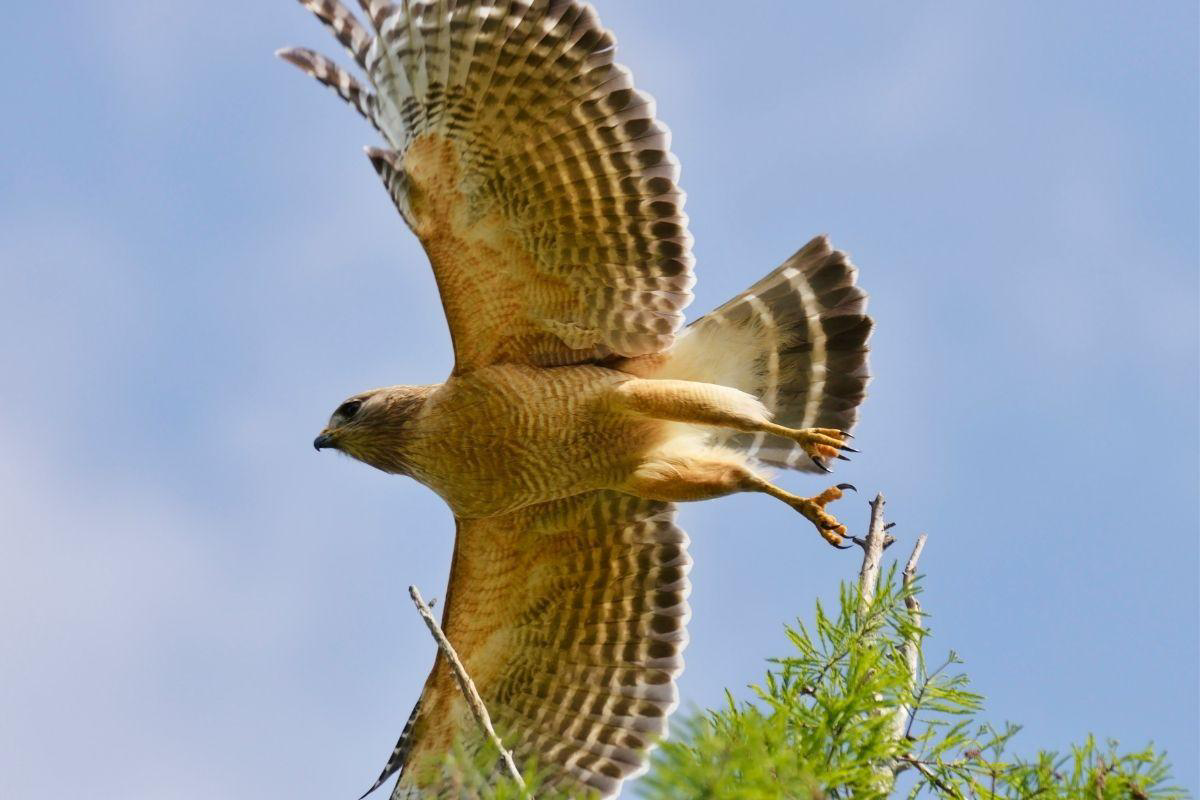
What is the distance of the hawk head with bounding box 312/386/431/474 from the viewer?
19.7 feet

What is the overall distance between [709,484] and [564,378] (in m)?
0.80

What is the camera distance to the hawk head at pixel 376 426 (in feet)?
19.7

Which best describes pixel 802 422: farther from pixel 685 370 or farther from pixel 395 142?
pixel 395 142

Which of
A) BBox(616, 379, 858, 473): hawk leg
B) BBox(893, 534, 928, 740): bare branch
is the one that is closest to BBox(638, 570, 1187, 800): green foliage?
BBox(893, 534, 928, 740): bare branch

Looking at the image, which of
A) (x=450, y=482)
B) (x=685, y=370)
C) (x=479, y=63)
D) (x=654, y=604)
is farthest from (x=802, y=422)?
(x=479, y=63)

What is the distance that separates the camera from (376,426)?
6.04 metres

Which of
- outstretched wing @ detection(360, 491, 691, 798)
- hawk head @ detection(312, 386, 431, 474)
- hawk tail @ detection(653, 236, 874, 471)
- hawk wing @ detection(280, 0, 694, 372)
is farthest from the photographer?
outstretched wing @ detection(360, 491, 691, 798)

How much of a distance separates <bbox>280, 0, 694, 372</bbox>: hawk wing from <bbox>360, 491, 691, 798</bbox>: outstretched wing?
913 millimetres

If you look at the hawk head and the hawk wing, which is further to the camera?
the hawk head

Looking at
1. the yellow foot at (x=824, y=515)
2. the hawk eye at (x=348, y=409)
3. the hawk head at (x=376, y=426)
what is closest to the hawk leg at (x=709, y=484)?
the yellow foot at (x=824, y=515)

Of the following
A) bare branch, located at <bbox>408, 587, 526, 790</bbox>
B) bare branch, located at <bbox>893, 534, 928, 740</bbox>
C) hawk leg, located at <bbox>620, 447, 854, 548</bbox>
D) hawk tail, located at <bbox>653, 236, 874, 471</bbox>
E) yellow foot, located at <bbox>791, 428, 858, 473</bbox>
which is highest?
hawk tail, located at <bbox>653, 236, 874, 471</bbox>

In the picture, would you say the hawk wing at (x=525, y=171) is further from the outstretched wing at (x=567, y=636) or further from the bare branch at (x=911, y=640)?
the bare branch at (x=911, y=640)

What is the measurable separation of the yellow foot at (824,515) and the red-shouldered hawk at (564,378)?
10 millimetres

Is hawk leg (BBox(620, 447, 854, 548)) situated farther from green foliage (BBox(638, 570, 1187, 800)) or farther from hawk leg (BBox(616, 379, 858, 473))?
green foliage (BBox(638, 570, 1187, 800))
